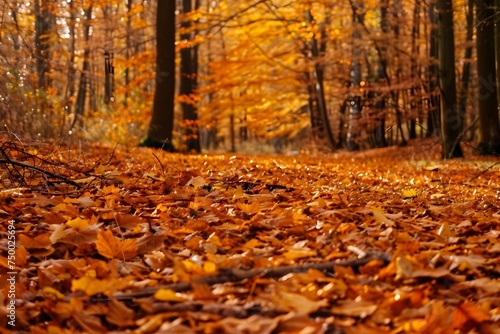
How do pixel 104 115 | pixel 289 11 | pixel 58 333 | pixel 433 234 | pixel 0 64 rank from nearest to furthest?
1. pixel 58 333
2. pixel 433 234
3. pixel 0 64
4. pixel 104 115
5. pixel 289 11

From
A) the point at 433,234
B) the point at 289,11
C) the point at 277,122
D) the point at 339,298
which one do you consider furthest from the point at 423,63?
the point at 339,298

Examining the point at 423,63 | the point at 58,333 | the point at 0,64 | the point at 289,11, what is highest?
the point at 289,11

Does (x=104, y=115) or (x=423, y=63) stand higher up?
(x=423, y=63)

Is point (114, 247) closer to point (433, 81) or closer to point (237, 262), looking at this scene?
point (237, 262)

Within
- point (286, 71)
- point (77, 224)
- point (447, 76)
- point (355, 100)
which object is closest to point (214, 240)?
point (77, 224)

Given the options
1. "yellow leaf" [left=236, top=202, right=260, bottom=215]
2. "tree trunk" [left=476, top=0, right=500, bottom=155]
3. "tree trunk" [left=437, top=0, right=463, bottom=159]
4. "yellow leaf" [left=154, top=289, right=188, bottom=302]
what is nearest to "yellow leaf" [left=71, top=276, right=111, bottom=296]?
"yellow leaf" [left=154, top=289, right=188, bottom=302]

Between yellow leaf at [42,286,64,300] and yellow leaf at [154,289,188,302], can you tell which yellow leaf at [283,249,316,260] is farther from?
yellow leaf at [42,286,64,300]

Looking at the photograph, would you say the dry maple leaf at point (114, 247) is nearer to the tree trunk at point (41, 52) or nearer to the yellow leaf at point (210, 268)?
the yellow leaf at point (210, 268)

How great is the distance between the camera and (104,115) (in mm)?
15656

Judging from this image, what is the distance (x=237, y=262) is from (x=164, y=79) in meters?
10.4

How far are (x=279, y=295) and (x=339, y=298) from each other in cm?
24

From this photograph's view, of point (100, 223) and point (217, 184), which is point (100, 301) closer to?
point (100, 223)

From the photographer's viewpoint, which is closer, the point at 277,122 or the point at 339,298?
the point at 339,298

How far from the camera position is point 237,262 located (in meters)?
2.54
